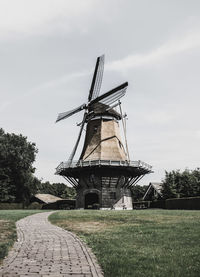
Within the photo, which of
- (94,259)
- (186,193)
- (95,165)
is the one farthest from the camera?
(186,193)

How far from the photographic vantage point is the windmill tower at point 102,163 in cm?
3425

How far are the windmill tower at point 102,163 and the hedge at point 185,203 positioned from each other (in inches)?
217

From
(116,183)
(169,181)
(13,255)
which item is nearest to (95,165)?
(116,183)

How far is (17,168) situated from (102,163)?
21.4 meters

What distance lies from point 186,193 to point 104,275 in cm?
3847

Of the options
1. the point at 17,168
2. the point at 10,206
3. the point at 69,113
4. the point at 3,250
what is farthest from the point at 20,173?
the point at 3,250

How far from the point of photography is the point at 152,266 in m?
6.25

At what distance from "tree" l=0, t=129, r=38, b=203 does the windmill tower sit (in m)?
13.9

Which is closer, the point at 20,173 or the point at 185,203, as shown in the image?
the point at 185,203

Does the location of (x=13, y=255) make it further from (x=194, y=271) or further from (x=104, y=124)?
(x=104, y=124)

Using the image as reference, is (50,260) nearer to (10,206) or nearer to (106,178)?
(106,178)

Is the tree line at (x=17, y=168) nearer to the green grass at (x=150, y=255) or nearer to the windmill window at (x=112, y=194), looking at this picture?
the windmill window at (x=112, y=194)

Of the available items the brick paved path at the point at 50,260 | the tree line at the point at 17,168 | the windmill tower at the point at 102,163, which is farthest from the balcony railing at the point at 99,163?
the brick paved path at the point at 50,260

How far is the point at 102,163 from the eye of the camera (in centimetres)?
3328
